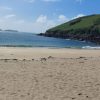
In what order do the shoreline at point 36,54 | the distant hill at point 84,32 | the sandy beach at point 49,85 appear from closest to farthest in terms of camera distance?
the sandy beach at point 49,85, the shoreline at point 36,54, the distant hill at point 84,32

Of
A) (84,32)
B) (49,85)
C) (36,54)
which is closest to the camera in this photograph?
(49,85)

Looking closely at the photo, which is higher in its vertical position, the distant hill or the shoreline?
the distant hill

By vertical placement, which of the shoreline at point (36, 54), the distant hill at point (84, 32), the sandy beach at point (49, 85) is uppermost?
the distant hill at point (84, 32)

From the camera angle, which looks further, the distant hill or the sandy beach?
the distant hill

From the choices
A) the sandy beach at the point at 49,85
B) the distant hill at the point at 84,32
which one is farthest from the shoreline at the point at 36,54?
the distant hill at the point at 84,32

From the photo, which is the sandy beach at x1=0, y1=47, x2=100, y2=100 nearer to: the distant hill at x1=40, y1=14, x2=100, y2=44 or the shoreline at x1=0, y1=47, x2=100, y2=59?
the shoreline at x1=0, y1=47, x2=100, y2=59

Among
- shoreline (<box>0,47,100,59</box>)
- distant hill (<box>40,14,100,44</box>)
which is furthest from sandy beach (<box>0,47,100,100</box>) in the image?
distant hill (<box>40,14,100,44</box>)

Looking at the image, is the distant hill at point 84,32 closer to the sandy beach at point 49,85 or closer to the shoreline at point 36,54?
the shoreline at point 36,54

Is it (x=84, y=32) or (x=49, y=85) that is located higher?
(x=84, y=32)

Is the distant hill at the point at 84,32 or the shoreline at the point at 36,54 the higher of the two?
the distant hill at the point at 84,32

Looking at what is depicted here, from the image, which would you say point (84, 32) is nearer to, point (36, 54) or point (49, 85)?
point (36, 54)

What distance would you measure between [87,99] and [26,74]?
5415 millimetres

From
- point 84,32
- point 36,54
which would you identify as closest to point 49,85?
point 36,54

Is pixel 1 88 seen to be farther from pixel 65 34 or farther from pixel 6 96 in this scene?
pixel 65 34
